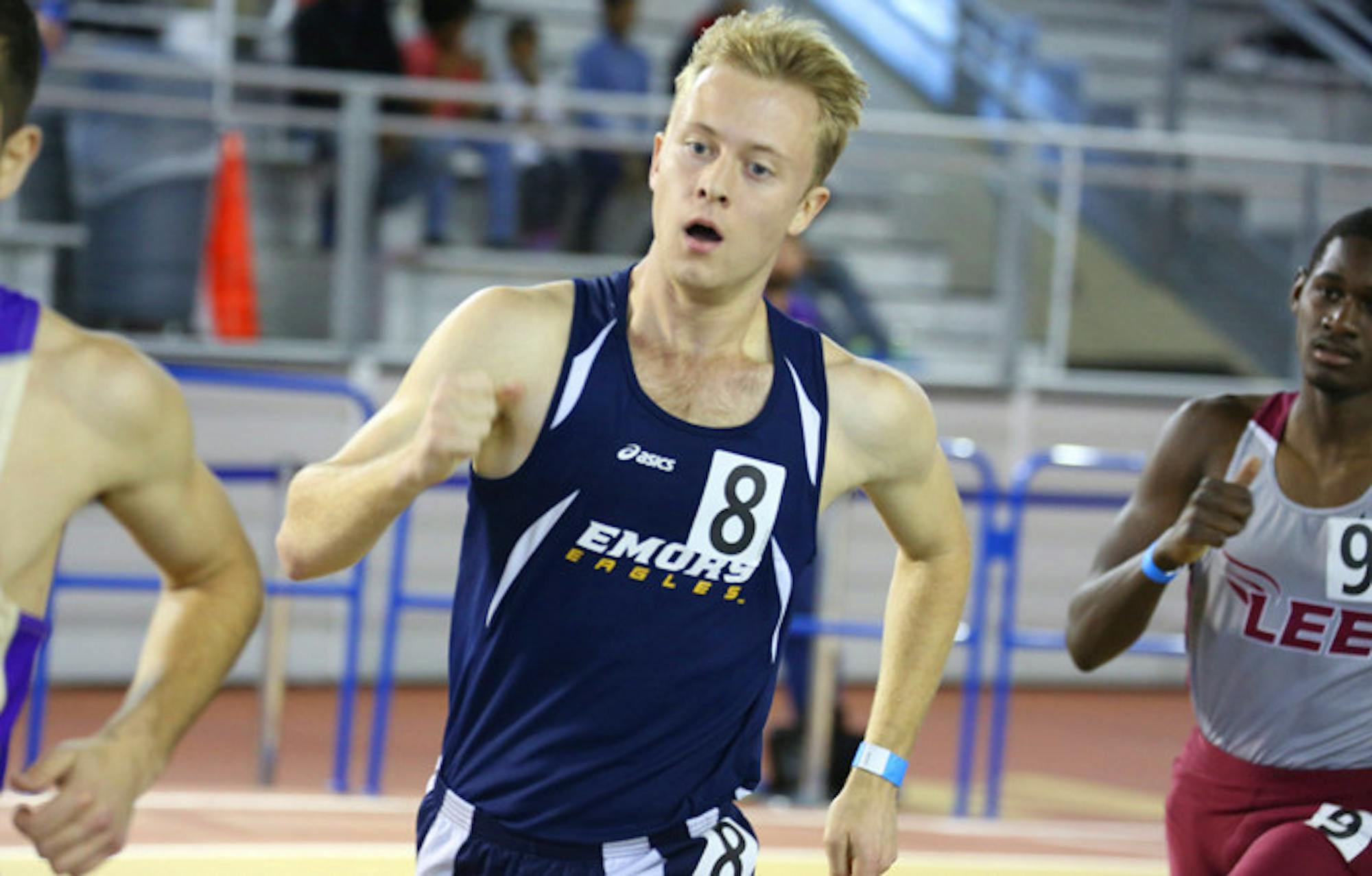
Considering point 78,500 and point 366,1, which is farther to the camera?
point 366,1

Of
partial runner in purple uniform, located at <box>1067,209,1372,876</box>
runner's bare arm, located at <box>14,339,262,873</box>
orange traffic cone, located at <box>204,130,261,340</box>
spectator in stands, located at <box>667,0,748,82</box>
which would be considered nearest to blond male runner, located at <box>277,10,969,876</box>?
runner's bare arm, located at <box>14,339,262,873</box>

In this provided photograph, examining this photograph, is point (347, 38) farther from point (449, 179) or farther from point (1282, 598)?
point (1282, 598)

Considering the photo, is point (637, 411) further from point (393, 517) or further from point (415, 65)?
point (415, 65)

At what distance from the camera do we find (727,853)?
346 cm

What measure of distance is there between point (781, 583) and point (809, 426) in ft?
0.91

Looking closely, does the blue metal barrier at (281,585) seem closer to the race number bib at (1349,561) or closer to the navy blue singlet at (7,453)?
the race number bib at (1349,561)

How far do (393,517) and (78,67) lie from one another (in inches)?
274

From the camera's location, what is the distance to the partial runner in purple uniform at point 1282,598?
410cm

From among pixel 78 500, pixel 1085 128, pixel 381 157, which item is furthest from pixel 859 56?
pixel 78 500

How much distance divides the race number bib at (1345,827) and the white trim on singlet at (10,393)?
2.63 m

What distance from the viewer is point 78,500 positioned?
2650 mm

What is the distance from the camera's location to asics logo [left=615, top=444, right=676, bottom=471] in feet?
10.7

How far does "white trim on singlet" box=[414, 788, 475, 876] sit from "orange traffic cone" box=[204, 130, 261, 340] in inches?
251

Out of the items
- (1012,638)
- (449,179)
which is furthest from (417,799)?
(449,179)
